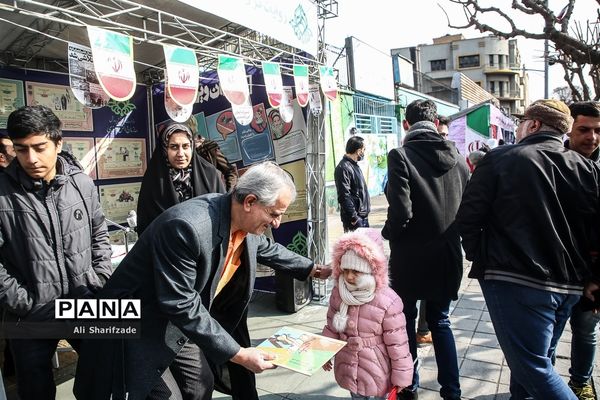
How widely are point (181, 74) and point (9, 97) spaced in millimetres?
2775

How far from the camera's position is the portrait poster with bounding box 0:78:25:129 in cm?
460

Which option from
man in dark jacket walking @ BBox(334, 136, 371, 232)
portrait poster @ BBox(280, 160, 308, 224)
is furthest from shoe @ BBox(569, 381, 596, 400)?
portrait poster @ BBox(280, 160, 308, 224)

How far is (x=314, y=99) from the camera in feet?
14.8

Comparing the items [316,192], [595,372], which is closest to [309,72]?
[316,192]

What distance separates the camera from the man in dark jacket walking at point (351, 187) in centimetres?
457

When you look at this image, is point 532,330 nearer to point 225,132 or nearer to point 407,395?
point 407,395

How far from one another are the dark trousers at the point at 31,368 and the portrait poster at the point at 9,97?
3.65m

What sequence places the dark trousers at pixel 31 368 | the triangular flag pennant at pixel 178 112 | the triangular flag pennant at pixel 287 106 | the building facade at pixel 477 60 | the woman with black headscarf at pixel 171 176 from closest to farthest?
1. the dark trousers at pixel 31 368
2. the woman with black headscarf at pixel 171 176
3. the triangular flag pennant at pixel 178 112
4. the triangular flag pennant at pixel 287 106
5. the building facade at pixel 477 60

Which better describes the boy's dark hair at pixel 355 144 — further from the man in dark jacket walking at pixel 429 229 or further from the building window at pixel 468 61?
the building window at pixel 468 61

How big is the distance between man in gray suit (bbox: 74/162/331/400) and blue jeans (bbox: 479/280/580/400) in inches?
45.0

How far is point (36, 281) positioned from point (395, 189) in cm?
197

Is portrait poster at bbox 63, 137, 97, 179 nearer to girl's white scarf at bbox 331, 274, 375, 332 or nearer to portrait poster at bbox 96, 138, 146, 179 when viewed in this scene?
portrait poster at bbox 96, 138, 146, 179

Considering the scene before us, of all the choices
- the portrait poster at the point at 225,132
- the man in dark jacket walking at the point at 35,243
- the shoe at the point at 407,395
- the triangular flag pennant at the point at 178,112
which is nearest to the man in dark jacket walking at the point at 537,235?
the shoe at the point at 407,395

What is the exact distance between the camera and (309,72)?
15.3 feet
